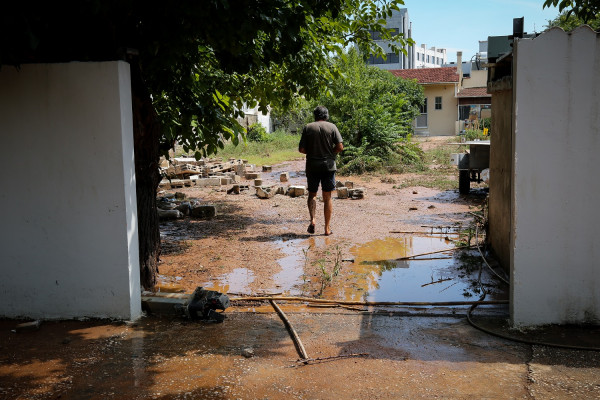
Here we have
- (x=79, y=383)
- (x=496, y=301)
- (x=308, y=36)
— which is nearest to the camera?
(x=79, y=383)

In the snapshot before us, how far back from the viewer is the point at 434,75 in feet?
140

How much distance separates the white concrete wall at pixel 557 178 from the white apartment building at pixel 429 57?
7621cm

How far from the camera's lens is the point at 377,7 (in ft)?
28.9

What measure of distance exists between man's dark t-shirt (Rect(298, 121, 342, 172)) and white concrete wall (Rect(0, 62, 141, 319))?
14.6ft

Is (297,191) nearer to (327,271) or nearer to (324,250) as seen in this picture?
(324,250)

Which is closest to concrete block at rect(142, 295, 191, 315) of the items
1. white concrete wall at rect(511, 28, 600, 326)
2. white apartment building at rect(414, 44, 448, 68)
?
white concrete wall at rect(511, 28, 600, 326)

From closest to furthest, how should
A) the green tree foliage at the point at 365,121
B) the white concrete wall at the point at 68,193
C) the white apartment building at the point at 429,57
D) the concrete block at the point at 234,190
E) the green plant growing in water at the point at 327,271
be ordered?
the white concrete wall at the point at 68,193 < the green plant growing in water at the point at 327,271 < the concrete block at the point at 234,190 < the green tree foliage at the point at 365,121 < the white apartment building at the point at 429,57

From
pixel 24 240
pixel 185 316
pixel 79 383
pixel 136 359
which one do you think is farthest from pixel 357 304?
pixel 24 240

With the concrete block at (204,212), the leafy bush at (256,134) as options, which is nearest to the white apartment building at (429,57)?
the leafy bush at (256,134)

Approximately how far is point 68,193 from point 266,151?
23498 millimetres

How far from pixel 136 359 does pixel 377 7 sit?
6689mm

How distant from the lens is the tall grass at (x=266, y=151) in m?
25.9

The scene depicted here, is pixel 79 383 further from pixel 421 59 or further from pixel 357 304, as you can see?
pixel 421 59

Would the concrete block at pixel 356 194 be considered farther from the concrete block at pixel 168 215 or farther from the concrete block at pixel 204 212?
the concrete block at pixel 168 215
